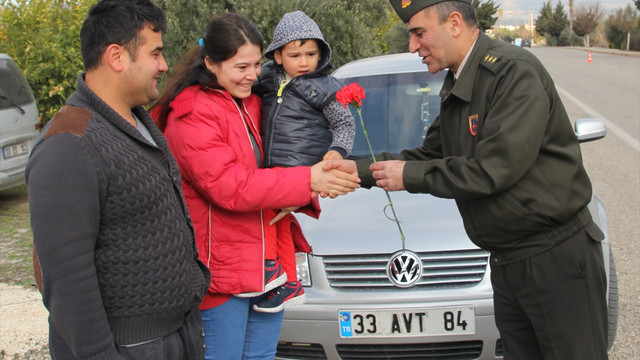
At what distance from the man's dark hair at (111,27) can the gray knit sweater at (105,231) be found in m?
0.11

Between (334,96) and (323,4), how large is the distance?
645cm

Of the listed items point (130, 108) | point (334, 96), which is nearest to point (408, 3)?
point (334, 96)

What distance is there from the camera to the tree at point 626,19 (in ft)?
157

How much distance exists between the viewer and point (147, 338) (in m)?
1.90

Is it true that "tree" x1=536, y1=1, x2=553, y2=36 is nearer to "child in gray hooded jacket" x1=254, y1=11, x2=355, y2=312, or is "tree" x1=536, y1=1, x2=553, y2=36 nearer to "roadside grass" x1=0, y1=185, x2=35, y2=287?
"roadside grass" x1=0, y1=185, x2=35, y2=287

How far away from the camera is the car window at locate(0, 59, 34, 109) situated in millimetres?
7633

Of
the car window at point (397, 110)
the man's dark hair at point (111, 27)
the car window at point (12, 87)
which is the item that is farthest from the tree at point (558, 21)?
the man's dark hair at point (111, 27)

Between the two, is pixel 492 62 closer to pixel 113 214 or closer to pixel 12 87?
pixel 113 214

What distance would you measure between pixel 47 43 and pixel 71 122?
8.27 m

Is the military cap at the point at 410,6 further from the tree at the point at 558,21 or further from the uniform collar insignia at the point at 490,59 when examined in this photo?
the tree at the point at 558,21

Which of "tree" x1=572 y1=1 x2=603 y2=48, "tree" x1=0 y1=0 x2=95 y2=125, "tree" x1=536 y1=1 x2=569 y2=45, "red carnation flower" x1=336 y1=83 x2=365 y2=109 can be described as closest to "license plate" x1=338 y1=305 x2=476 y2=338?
"red carnation flower" x1=336 y1=83 x2=365 y2=109

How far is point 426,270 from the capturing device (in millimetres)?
3271

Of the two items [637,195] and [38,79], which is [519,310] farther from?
[38,79]

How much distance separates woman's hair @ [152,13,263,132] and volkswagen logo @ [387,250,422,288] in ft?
4.46
